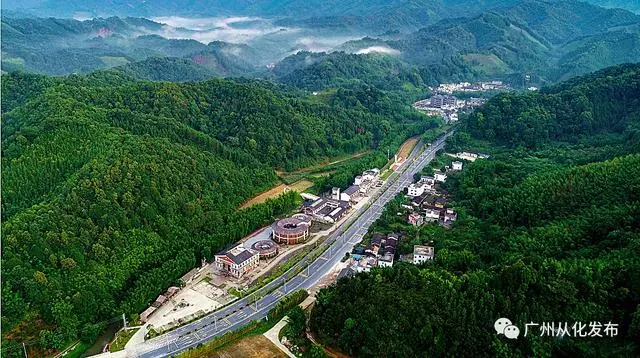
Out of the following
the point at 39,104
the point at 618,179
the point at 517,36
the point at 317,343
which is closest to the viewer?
the point at 317,343

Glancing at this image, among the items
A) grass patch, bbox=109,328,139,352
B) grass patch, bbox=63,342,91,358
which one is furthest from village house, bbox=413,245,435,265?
grass patch, bbox=63,342,91,358

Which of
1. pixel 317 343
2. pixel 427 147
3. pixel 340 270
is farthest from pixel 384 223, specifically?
pixel 427 147

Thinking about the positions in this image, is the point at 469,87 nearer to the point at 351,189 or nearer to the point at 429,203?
the point at 351,189

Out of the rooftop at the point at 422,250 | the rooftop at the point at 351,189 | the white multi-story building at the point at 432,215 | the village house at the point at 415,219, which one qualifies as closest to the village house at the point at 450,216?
the white multi-story building at the point at 432,215

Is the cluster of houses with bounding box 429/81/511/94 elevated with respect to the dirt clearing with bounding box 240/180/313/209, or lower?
elevated

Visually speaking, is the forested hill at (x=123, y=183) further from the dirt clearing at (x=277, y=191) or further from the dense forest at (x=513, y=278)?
the dense forest at (x=513, y=278)

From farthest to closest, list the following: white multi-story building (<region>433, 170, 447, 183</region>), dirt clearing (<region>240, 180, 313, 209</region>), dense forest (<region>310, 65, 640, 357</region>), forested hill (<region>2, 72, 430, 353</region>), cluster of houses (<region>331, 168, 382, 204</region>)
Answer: white multi-story building (<region>433, 170, 447, 183</region>)
cluster of houses (<region>331, 168, 382, 204</region>)
dirt clearing (<region>240, 180, 313, 209</region>)
forested hill (<region>2, 72, 430, 353</region>)
dense forest (<region>310, 65, 640, 357</region>)

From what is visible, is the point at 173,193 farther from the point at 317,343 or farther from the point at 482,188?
the point at 482,188

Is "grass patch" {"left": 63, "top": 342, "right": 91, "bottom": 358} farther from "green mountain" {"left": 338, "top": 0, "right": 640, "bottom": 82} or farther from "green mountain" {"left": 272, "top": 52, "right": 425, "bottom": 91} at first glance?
"green mountain" {"left": 338, "top": 0, "right": 640, "bottom": 82}
